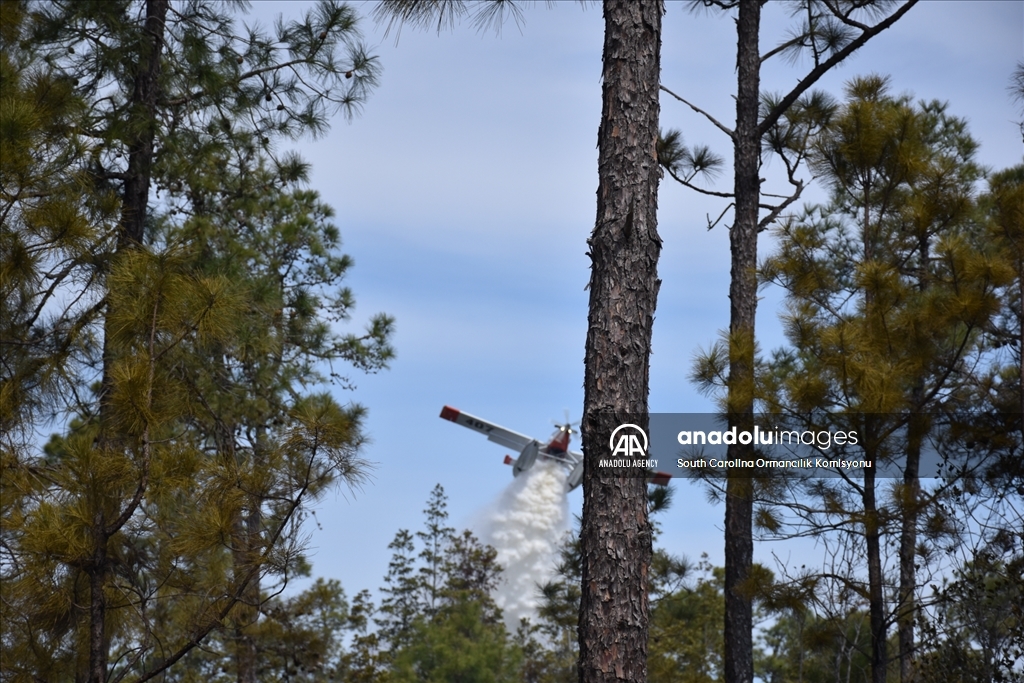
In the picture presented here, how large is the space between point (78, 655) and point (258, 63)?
4.84m

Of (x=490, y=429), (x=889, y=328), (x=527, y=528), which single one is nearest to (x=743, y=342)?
(x=889, y=328)

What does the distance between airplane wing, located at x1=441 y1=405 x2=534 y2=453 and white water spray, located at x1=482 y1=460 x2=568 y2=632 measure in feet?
18.6

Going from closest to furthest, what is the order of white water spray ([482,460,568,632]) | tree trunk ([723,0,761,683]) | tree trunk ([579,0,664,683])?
tree trunk ([579,0,664,683]) < tree trunk ([723,0,761,683]) < white water spray ([482,460,568,632])

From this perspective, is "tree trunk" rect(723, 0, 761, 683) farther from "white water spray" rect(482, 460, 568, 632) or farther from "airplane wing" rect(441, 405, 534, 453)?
"white water spray" rect(482, 460, 568, 632)

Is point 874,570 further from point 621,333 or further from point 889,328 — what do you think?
point 621,333

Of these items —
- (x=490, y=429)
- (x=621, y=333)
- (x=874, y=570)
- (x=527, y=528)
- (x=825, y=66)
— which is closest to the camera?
(x=621, y=333)

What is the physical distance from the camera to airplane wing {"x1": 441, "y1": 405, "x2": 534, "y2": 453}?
2926cm

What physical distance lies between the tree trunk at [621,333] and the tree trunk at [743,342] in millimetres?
3103

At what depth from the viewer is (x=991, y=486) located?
23.3 feet

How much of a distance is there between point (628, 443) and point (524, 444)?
27.1 m

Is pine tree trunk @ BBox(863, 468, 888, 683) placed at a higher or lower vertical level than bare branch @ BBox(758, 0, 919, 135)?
lower

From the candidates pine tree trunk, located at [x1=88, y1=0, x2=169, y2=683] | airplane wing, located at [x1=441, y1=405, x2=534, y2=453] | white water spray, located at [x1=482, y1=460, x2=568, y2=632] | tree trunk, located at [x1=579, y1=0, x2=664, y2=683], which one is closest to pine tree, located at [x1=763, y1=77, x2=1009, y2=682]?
tree trunk, located at [x1=579, y1=0, x2=664, y2=683]

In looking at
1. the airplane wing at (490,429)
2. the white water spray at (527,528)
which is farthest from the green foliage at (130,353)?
the white water spray at (527,528)

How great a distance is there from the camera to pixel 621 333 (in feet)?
15.4
